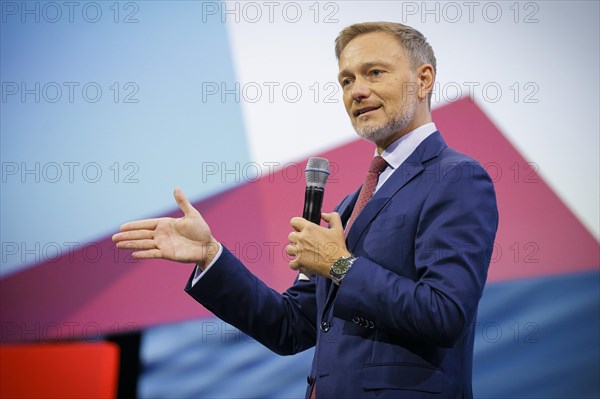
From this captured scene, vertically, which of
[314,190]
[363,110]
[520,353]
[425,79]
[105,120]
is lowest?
[520,353]

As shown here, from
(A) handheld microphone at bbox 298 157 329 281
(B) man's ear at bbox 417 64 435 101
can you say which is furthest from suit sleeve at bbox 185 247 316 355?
(B) man's ear at bbox 417 64 435 101

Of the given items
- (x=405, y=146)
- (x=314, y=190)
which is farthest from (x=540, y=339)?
(x=314, y=190)

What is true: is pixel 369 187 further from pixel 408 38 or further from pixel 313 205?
pixel 408 38

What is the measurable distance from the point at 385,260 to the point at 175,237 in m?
0.62

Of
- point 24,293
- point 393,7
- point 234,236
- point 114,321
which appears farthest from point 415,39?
point 24,293

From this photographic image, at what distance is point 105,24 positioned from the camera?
11.6ft

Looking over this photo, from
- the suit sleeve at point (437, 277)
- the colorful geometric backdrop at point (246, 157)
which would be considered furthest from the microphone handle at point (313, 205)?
the colorful geometric backdrop at point (246, 157)

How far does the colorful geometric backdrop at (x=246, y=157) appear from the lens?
2891 mm

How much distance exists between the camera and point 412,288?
1.46 metres

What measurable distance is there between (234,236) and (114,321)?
762 millimetres

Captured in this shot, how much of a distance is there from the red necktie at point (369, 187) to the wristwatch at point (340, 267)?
0.20 metres

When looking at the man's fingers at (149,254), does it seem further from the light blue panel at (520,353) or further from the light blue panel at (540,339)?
the light blue panel at (540,339)

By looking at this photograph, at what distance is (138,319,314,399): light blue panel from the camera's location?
303cm

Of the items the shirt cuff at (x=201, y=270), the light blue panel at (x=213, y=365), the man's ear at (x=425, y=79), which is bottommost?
the light blue panel at (x=213, y=365)
